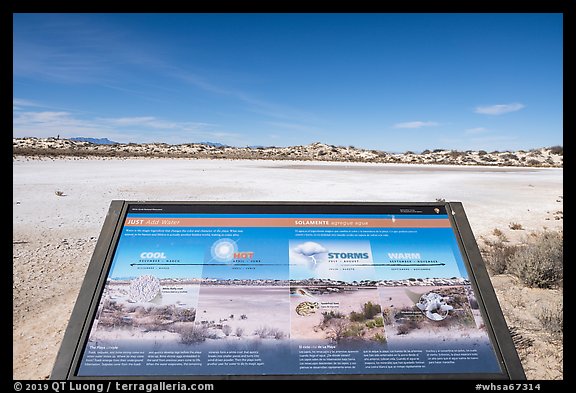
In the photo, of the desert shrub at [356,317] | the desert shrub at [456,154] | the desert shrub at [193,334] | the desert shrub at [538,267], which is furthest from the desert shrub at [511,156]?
the desert shrub at [193,334]

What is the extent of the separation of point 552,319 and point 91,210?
1035 cm

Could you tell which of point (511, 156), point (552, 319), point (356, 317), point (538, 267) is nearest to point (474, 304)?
point (356, 317)

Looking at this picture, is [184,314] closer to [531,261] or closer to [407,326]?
[407,326]

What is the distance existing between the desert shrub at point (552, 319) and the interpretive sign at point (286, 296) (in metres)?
2.36

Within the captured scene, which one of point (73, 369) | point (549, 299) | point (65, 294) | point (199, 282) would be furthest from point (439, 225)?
point (65, 294)

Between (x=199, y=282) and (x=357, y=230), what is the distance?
1.34m

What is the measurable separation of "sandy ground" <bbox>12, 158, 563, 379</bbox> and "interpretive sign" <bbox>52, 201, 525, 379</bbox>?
5.73 feet

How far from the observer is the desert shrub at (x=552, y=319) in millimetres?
5031

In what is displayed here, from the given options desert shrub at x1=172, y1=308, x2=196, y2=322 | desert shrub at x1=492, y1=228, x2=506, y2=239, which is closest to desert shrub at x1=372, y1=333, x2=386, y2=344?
desert shrub at x1=172, y1=308, x2=196, y2=322

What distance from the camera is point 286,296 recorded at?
325cm

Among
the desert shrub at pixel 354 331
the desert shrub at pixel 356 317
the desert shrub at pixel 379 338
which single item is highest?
the desert shrub at pixel 356 317

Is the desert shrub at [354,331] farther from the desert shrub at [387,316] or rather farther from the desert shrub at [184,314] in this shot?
the desert shrub at [184,314]

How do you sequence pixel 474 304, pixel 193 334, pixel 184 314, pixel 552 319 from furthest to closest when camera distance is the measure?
pixel 552 319, pixel 474 304, pixel 184 314, pixel 193 334
